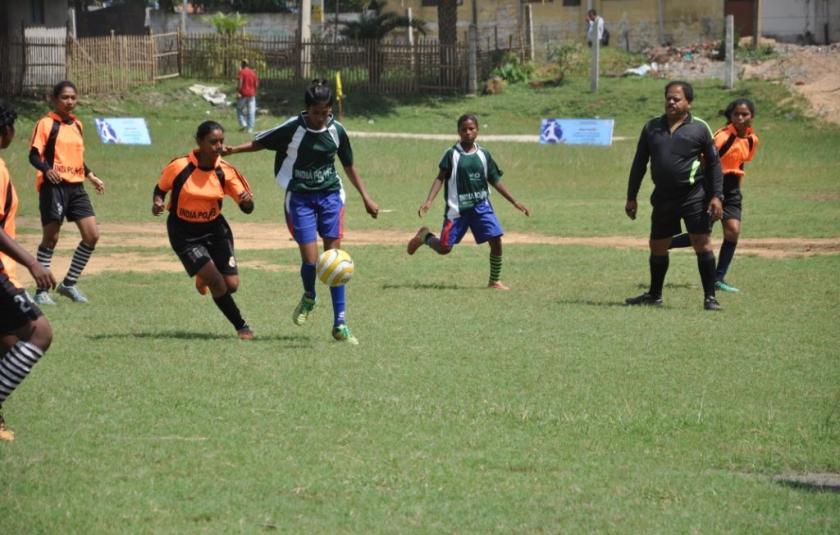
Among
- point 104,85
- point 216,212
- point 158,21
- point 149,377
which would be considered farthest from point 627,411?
point 158,21

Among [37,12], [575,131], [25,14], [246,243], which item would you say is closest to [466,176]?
[246,243]

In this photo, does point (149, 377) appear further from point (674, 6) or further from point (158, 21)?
point (158, 21)

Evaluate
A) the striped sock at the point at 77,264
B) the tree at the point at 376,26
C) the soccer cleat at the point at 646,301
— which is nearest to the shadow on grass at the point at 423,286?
the soccer cleat at the point at 646,301

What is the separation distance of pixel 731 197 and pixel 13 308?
967 centimetres

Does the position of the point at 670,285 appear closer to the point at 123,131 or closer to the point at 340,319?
the point at 340,319

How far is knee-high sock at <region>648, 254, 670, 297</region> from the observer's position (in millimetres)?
13125

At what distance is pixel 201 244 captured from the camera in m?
10.8

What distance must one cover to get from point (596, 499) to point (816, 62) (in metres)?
38.7

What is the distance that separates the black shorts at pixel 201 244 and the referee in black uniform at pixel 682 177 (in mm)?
3969

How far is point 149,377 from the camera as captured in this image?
9070 millimetres

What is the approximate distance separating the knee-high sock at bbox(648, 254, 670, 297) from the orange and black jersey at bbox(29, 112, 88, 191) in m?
5.83

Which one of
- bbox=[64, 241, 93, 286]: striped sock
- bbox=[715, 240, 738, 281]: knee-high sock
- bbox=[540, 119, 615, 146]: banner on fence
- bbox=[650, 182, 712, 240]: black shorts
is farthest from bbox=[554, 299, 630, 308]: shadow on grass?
bbox=[540, 119, 615, 146]: banner on fence

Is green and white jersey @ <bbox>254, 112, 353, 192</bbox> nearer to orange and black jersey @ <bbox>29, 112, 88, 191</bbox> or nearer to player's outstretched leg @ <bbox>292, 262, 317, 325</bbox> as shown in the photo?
player's outstretched leg @ <bbox>292, 262, 317, 325</bbox>

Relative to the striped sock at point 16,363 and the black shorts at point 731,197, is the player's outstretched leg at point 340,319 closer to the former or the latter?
the striped sock at point 16,363
